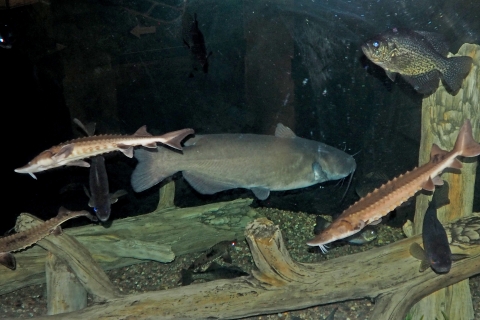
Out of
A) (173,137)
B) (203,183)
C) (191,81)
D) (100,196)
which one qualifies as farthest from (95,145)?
(191,81)

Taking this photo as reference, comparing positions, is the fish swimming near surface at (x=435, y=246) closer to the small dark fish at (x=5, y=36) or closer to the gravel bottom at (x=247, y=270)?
the gravel bottom at (x=247, y=270)

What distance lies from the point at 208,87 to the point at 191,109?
1.31 ft

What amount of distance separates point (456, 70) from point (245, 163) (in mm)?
2387

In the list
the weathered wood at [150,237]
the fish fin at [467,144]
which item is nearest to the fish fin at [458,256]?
the fish fin at [467,144]

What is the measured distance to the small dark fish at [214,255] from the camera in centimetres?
514

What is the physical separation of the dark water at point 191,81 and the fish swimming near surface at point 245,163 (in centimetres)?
96

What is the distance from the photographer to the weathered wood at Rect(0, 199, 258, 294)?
4.57m

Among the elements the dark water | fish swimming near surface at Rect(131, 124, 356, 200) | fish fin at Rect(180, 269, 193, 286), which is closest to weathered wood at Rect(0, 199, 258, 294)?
fish fin at Rect(180, 269, 193, 286)

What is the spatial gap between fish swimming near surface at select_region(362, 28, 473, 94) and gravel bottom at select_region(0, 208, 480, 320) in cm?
224

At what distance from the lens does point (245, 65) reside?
5.80 meters

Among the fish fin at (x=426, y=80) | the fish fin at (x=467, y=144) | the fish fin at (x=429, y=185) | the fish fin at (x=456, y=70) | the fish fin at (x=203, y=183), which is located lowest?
the fish fin at (x=203, y=183)

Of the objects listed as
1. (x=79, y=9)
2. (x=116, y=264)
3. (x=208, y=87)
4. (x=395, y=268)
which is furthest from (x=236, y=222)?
(x=79, y=9)

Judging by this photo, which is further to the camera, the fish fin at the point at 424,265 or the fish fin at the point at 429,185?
the fish fin at the point at 424,265

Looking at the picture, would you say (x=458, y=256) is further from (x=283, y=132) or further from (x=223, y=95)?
(x=223, y=95)
